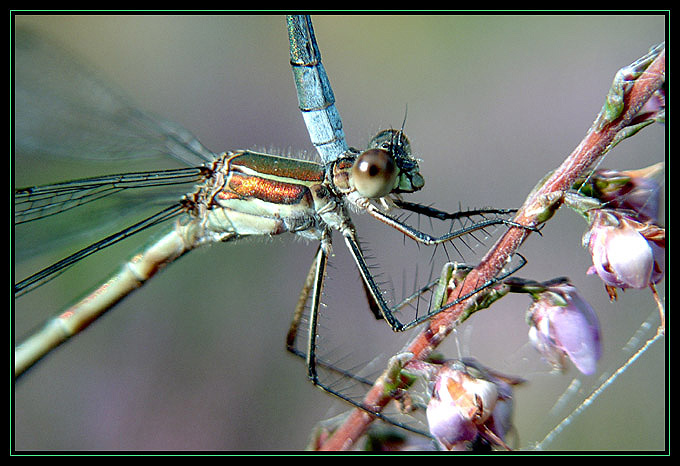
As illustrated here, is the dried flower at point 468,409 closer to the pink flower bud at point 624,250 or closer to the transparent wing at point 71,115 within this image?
the pink flower bud at point 624,250

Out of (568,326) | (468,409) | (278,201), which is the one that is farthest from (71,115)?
(568,326)

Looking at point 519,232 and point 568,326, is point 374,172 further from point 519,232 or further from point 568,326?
point 568,326

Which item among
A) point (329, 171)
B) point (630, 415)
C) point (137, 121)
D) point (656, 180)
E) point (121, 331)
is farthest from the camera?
point (121, 331)

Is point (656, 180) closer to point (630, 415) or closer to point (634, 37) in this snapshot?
point (630, 415)

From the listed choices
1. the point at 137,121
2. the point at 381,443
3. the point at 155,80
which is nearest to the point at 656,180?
the point at 381,443

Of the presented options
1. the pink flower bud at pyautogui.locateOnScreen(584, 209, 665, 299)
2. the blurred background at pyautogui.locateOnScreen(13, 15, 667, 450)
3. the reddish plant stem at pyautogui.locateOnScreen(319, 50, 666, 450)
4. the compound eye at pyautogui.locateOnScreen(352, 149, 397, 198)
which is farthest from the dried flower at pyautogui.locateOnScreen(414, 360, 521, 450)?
the blurred background at pyautogui.locateOnScreen(13, 15, 667, 450)

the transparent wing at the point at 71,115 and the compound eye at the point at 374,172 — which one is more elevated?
the transparent wing at the point at 71,115

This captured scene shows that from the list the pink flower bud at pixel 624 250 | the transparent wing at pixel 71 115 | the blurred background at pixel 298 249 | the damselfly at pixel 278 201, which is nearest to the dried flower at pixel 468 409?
the damselfly at pixel 278 201
